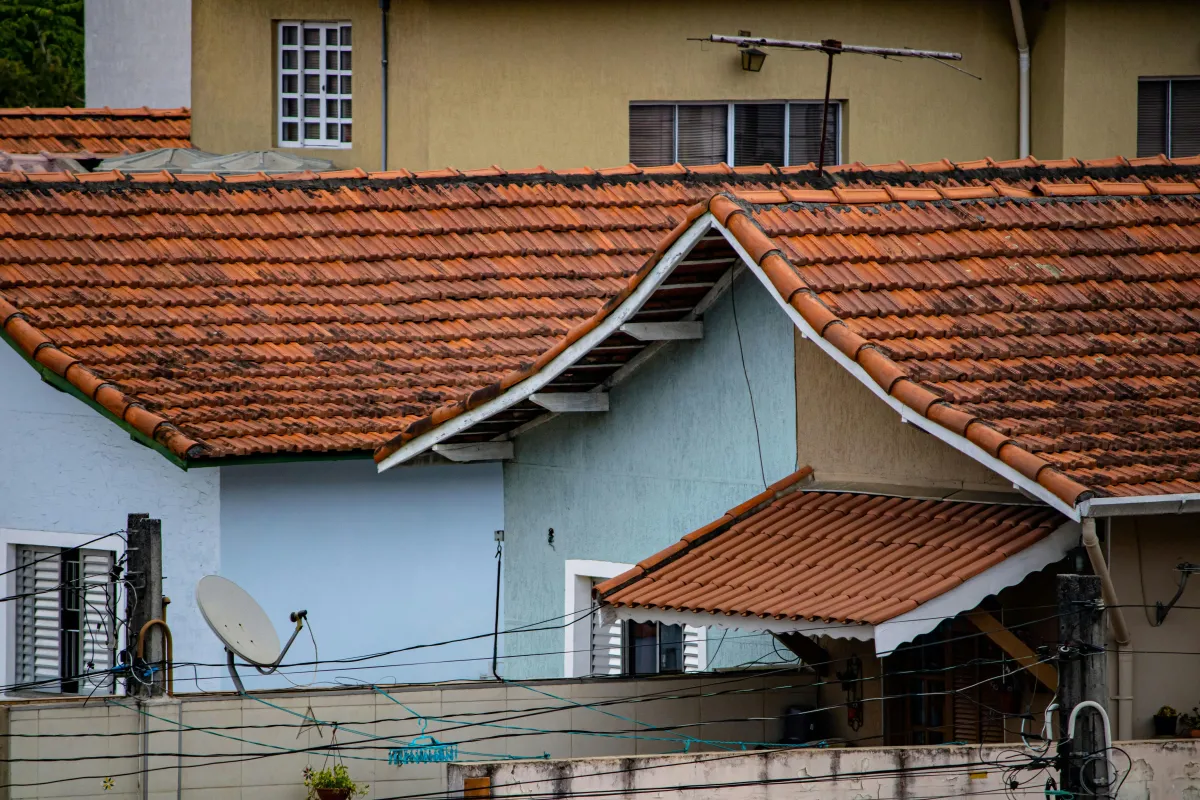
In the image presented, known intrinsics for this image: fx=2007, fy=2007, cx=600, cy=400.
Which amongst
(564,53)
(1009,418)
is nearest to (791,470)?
(1009,418)

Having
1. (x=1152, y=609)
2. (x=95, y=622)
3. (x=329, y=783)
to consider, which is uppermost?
(x=1152, y=609)

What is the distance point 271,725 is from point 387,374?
404 centimetres

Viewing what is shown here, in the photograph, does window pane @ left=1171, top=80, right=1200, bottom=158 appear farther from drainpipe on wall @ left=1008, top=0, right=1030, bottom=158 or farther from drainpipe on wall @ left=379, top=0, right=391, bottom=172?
drainpipe on wall @ left=379, top=0, right=391, bottom=172

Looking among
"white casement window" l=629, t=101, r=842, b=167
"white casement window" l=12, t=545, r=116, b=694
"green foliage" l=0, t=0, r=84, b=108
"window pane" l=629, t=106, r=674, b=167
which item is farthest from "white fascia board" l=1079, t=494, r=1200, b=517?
"green foliage" l=0, t=0, r=84, b=108

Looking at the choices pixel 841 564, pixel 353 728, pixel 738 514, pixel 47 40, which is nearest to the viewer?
pixel 841 564

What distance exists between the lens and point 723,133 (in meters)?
23.4

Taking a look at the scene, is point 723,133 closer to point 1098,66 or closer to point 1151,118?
point 1098,66

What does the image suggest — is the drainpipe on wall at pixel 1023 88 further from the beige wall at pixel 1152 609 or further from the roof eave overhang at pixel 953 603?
the roof eave overhang at pixel 953 603

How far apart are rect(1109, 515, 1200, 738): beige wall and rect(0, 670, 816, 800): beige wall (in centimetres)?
249

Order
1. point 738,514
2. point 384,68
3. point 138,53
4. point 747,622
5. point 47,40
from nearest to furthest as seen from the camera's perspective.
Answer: point 747,622, point 738,514, point 384,68, point 138,53, point 47,40

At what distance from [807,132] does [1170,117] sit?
4.49 metres

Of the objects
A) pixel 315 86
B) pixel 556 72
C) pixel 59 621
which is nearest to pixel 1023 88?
pixel 556 72

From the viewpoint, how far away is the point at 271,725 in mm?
12406

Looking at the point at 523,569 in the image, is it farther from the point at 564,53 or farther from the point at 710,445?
the point at 564,53
